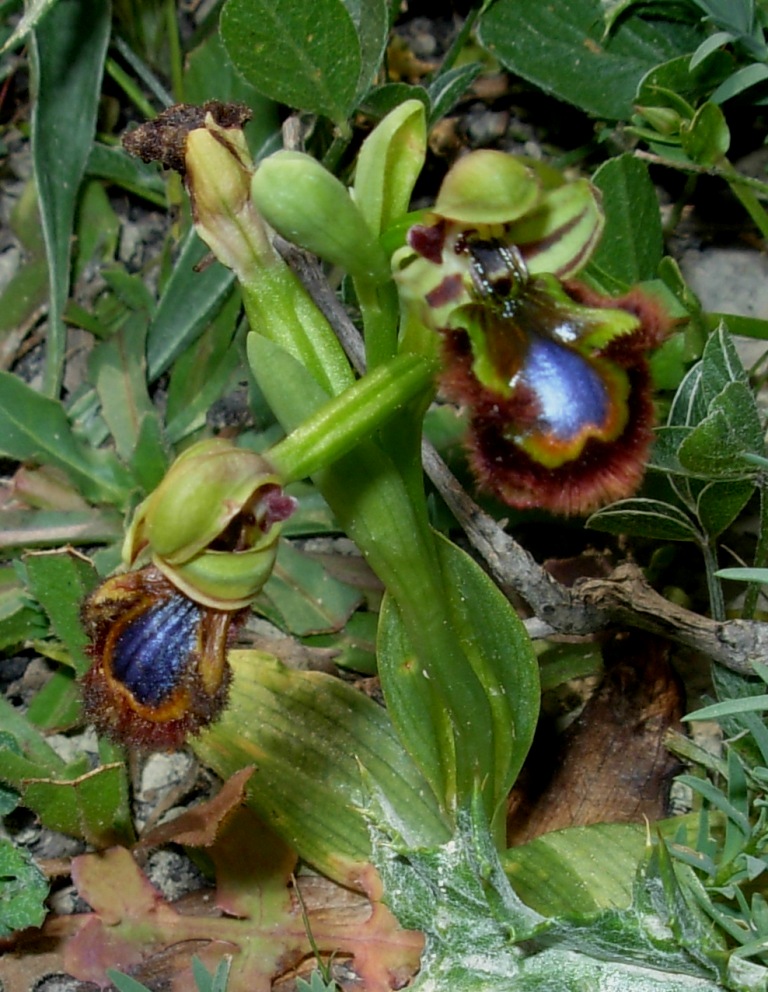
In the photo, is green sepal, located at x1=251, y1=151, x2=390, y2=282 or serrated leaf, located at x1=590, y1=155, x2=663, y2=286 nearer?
green sepal, located at x1=251, y1=151, x2=390, y2=282

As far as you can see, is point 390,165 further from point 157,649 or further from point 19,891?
point 19,891

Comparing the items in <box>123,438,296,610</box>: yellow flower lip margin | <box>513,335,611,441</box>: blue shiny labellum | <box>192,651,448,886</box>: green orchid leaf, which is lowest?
<box>192,651,448,886</box>: green orchid leaf

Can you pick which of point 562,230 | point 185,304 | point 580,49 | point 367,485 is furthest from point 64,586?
point 580,49

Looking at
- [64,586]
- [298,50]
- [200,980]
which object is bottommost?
[200,980]

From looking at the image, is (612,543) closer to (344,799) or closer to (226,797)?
(344,799)

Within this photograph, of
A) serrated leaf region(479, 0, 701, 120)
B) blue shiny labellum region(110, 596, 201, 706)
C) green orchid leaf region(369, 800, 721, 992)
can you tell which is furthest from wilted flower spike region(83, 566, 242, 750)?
serrated leaf region(479, 0, 701, 120)

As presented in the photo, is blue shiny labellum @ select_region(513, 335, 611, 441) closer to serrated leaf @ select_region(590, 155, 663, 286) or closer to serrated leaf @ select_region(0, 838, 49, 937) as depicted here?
serrated leaf @ select_region(590, 155, 663, 286)

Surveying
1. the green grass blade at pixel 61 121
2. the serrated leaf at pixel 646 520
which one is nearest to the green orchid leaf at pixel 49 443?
the green grass blade at pixel 61 121
